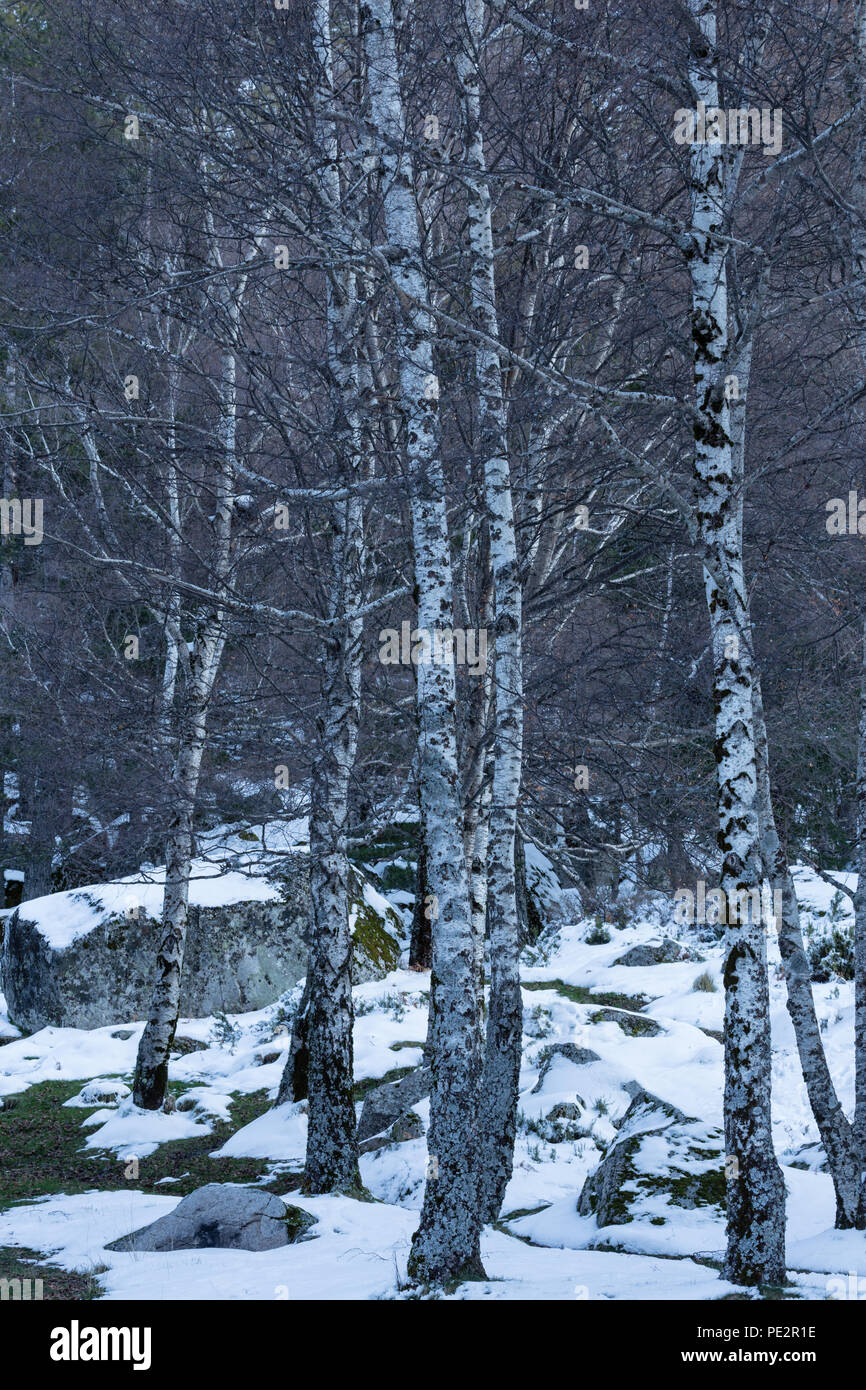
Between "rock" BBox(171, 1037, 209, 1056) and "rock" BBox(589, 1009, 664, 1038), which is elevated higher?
"rock" BBox(589, 1009, 664, 1038)

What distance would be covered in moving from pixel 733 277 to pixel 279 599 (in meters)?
6.20

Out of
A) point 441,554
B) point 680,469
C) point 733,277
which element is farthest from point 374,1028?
point 733,277

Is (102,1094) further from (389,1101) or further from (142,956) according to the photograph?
(389,1101)

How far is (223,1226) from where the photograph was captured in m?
6.40

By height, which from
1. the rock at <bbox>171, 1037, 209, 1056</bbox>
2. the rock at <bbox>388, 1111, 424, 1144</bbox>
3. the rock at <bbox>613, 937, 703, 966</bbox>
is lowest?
the rock at <bbox>388, 1111, 424, 1144</bbox>

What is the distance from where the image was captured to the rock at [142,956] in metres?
13.6

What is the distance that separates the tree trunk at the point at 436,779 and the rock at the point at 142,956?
27.9ft

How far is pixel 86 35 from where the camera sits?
7.76 metres

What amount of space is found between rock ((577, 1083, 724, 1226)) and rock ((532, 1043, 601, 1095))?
209 centimetres

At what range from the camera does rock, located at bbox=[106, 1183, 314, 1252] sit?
6341 millimetres

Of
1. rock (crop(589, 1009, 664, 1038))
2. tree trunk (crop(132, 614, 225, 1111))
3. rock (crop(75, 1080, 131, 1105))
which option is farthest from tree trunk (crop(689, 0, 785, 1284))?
rock (crop(75, 1080, 131, 1105))

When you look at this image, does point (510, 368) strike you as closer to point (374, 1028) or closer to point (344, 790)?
point (344, 790)

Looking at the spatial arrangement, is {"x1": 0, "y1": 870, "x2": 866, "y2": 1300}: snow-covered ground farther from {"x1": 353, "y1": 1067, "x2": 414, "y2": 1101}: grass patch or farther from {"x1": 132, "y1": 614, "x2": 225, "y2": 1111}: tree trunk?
{"x1": 132, "y1": 614, "x2": 225, "y2": 1111}: tree trunk

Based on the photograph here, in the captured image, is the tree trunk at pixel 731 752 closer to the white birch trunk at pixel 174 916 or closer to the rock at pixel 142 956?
the white birch trunk at pixel 174 916
